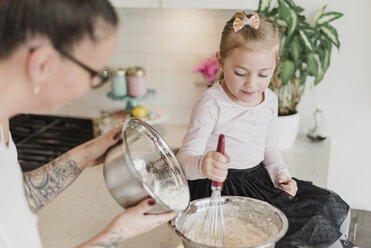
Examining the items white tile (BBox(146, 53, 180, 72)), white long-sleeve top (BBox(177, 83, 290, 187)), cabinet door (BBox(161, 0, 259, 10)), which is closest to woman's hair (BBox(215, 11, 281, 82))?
white long-sleeve top (BBox(177, 83, 290, 187))

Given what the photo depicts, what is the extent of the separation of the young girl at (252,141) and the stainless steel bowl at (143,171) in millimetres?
91

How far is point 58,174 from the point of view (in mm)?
1265

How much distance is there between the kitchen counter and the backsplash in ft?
0.90

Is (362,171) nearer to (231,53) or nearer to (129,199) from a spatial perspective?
(231,53)

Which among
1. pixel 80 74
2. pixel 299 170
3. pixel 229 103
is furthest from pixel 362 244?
pixel 80 74

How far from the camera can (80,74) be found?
0.86 meters

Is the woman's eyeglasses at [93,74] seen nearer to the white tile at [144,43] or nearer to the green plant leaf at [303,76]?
the green plant leaf at [303,76]

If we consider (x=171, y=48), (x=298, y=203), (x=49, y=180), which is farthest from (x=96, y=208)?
(x=171, y=48)

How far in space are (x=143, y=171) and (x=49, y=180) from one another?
0.93ft

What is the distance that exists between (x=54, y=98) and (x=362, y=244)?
1.49 metres

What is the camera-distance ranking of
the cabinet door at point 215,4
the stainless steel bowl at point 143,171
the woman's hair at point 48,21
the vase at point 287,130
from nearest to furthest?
the woman's hair at point 48,21 → the stainless steel bowl at point 143,171 → the cabinet door at point 215,4 → the vase at point 287,130

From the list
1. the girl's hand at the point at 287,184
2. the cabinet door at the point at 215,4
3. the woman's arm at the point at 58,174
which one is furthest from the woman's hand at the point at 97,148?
the cabinet door at the point at 215,4

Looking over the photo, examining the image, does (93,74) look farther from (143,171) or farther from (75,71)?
(143,171)

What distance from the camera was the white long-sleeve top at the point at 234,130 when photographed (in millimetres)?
1417
